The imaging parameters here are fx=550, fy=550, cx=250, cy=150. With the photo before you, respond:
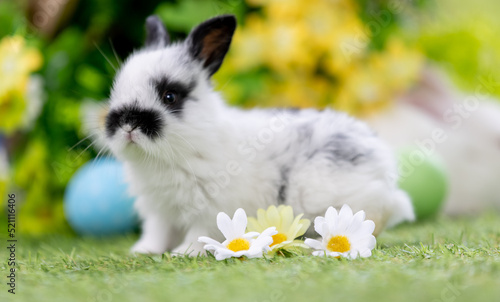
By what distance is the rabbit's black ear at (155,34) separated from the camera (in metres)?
2.24

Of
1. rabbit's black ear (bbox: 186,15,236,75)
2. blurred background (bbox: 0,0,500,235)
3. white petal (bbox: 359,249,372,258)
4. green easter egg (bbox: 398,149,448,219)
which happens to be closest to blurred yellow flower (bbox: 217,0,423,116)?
blurred background (bbox: 0,0,500,235)

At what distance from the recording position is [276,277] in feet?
4.51

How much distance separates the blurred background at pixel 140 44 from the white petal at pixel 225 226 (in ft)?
4.21

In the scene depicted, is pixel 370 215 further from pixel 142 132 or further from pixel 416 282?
pixel 142 132

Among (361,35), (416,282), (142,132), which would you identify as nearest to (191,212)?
(142,132)

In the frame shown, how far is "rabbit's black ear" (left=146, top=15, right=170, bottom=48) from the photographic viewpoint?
2.24 m

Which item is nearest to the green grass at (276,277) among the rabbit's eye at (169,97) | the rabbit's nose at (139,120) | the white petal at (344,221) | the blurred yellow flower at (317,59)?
the white petal at (344,221)

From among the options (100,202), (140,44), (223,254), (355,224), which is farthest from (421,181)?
(140,44)

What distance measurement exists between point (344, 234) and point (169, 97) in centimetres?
77

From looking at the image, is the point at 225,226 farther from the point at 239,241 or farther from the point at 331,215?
the point at 331,215

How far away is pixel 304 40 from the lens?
3.21m

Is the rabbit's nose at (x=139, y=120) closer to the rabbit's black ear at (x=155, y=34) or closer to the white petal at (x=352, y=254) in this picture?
the rabbit's black ear at (x=155, y=34)

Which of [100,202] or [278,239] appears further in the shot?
[100,202]

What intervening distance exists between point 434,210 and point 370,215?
3.43 ft
